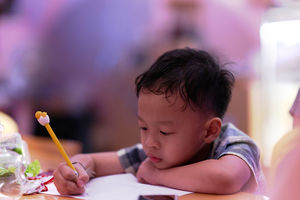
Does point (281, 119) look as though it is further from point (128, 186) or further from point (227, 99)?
point (128, 186)

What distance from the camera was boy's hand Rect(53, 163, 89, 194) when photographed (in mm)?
692

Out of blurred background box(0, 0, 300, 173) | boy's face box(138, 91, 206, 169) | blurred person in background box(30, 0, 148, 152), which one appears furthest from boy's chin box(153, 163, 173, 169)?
blurred person in background box(30, 0, 148, 152)

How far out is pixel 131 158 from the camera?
0.94 metres

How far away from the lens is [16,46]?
2.87m

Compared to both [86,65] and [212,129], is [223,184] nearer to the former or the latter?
[212,129]

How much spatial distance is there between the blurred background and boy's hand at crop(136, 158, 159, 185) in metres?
1.91

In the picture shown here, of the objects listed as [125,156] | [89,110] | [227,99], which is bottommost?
[89,110]

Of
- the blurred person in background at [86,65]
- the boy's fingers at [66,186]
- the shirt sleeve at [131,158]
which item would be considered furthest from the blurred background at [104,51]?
the boy's fingers at [66,186]

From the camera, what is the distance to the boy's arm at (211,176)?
684mm

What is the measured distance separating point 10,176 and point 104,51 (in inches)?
92.8

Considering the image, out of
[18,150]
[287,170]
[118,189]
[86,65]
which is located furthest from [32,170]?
[86,65]

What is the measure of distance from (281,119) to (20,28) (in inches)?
70.8

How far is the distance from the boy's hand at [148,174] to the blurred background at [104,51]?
1.91m

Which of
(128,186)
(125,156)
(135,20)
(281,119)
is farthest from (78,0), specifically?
(128,186)
